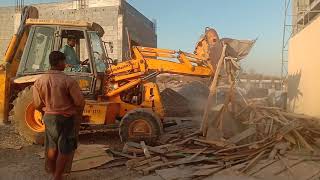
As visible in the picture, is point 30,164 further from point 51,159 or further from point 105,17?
point 105,17

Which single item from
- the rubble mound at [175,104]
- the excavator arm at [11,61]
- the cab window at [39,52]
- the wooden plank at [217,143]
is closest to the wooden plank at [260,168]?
the wooden plank at [217,143]

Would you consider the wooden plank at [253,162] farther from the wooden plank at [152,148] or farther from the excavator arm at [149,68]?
the excavator arm at [149,68]

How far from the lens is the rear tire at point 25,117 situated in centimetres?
979

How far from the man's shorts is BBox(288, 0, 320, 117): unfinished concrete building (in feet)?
28.7

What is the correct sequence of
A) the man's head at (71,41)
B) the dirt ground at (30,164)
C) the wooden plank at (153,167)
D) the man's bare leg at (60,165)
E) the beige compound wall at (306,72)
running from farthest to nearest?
the beige compound wall at (306,72)
the man's head at (71,41)
the wooden plank at (153,167)
the dirt ground at (30,164)
the man's bare leg at (60,165)

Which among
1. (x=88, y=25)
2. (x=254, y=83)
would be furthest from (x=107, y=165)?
(x=254, y=83)

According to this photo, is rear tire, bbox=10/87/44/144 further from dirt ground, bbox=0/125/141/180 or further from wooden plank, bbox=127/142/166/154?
wooden plank, bbox=127/142/166/154

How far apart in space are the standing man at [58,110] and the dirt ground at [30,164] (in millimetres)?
1066

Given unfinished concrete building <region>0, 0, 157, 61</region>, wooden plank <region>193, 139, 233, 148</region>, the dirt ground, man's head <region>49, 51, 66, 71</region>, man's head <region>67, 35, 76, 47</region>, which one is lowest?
the dirt ground

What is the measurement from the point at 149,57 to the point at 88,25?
183cm

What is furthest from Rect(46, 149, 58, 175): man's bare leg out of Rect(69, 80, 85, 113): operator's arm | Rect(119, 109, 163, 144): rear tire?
Rect(119, 109, 163, 144): rear tire

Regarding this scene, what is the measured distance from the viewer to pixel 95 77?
1011cm

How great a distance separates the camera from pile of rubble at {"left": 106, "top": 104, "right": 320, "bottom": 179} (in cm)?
742

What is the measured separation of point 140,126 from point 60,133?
3670 mm
